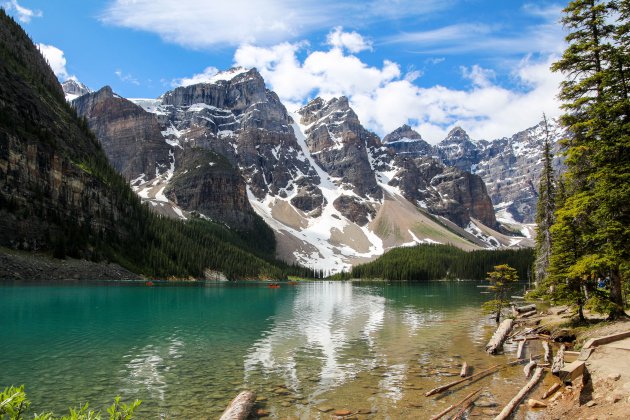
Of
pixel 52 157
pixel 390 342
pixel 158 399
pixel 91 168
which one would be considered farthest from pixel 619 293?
pixel 91 168

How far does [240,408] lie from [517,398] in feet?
34.1

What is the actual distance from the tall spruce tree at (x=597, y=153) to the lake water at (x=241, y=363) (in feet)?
26.9

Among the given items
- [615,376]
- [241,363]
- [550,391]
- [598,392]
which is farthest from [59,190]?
[615,376]

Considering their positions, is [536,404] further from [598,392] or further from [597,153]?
[597,153]

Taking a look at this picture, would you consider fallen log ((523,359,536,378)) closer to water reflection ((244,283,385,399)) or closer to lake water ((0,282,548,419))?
lake water ((0,282,548,419))

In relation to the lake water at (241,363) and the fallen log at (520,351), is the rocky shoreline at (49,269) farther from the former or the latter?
the fallen log at (520,351)

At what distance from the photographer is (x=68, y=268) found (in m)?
118

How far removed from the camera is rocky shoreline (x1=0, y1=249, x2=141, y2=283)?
330 ft

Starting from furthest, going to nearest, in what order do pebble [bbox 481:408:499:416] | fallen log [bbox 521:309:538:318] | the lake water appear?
fallen log [bbox 521:309:538:318], the lake water, pebble [bbox 481:408:499:416]

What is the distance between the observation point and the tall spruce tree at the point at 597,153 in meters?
22.8

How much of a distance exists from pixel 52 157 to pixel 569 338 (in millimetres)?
149286

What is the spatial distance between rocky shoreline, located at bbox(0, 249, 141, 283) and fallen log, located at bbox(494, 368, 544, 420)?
111 meters

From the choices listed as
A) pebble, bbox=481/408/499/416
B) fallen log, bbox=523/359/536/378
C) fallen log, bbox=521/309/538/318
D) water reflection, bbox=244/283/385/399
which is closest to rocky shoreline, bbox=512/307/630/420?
pebble, bbox=481/408/499/416

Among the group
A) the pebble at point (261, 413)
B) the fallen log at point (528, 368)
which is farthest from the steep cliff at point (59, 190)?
the fallen log at point (528, 368)
